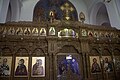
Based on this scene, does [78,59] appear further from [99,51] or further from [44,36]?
[44,36]

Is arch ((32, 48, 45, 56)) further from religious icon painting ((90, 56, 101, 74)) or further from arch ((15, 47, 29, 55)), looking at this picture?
religious icon painting ((90, 56, 101, 74))

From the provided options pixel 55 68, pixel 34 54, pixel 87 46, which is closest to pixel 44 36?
pixel 34 54

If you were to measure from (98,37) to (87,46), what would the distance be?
3.35 feet

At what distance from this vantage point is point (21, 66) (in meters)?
7.42

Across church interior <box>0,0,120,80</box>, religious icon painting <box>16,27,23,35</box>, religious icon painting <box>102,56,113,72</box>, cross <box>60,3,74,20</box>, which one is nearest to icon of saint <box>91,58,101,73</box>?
church interior <box>0,0,120,80</box>

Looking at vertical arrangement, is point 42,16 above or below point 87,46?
above

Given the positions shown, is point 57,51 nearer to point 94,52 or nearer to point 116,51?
point 94,52

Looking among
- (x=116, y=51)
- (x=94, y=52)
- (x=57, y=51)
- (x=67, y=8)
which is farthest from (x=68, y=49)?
(x=67, y=8)

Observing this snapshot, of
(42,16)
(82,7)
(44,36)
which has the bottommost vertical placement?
(44,36)

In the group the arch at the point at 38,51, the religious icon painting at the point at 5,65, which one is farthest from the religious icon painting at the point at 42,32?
the religious icon painting at the point at 5,65

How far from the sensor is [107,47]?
8.74 m

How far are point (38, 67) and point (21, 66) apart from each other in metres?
0.84

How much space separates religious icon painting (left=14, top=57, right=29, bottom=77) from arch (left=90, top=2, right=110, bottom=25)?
7.86 metres

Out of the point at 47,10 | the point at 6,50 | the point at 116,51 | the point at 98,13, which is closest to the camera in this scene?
the point at 6,50
